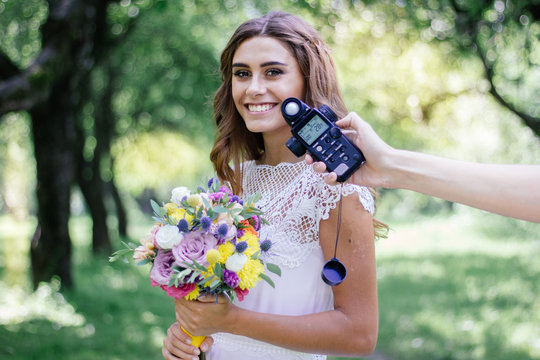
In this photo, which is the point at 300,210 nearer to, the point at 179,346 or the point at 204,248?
the point at 204,248

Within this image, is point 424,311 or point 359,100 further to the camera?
point 359,100

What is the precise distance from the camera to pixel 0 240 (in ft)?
64.2

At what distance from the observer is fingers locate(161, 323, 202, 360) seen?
2195 mm

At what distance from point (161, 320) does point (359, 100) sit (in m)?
6.45

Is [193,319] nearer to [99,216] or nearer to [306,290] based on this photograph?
[306,290]

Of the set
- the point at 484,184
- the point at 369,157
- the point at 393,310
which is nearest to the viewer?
the point at 484,184

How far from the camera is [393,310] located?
8.74 metres

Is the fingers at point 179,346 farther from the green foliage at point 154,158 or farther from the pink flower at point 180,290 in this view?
the green foliage at point 154,158

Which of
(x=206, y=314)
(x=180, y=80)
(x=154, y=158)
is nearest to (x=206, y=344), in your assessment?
(x=206, y=314)

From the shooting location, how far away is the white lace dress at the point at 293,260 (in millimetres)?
2377

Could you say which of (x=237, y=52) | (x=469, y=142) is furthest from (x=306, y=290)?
(x=469, y=142)

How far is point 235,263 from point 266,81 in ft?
3.00

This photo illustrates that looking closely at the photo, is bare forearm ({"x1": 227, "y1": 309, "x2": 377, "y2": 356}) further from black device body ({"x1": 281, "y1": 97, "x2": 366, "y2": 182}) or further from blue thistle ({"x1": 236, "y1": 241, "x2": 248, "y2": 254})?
black device body ({"x1": 281, "y1": 97, "x2": 366, "y2": 182})

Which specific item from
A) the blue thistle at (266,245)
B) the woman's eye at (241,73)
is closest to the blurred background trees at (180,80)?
the woman's eye at (241,73)
